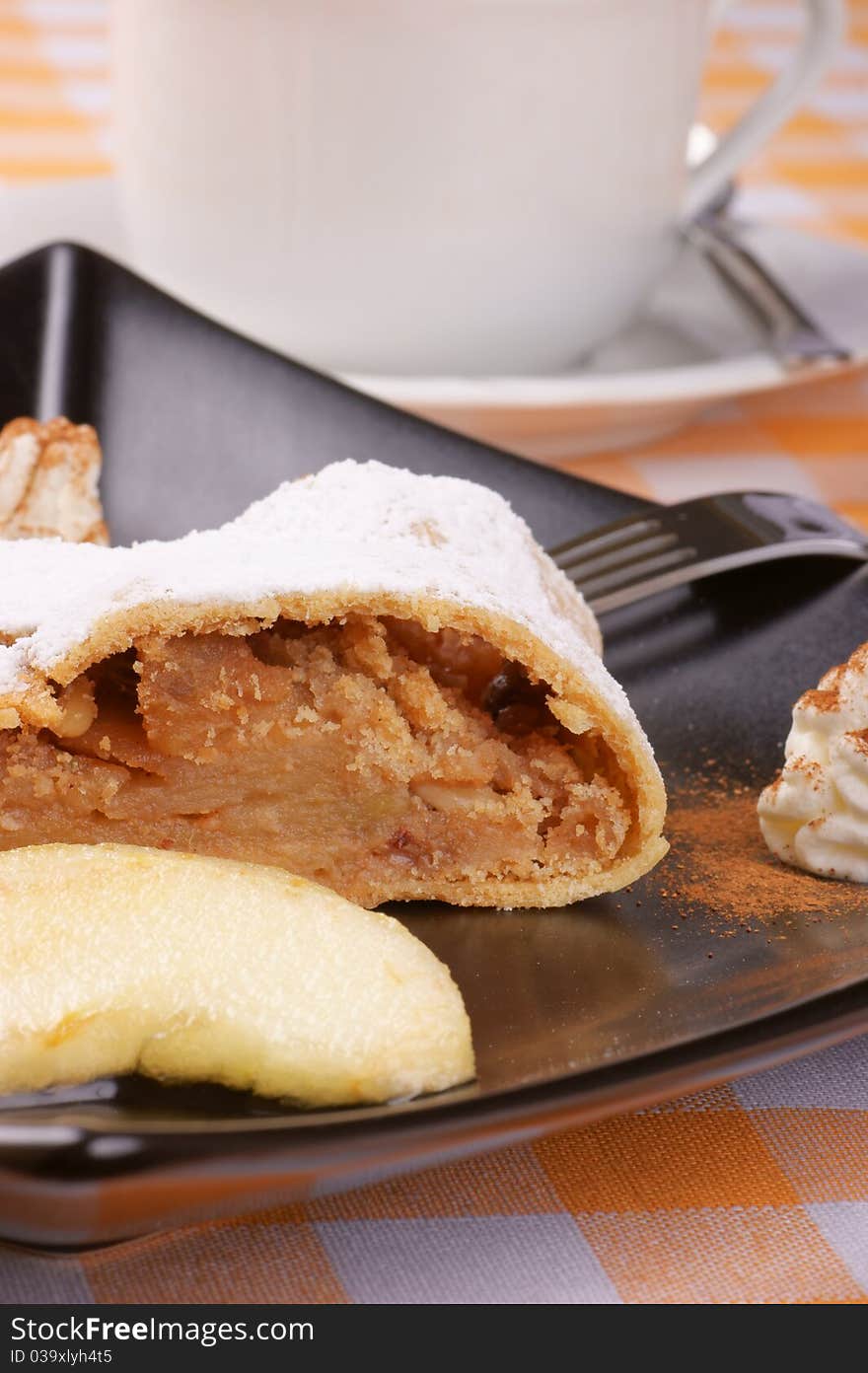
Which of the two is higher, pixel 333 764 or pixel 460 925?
pixel 333 764

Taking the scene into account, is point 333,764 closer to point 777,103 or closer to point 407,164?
point 407,164

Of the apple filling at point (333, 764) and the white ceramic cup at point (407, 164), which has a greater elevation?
the white ceramic cup at point (407, 164)

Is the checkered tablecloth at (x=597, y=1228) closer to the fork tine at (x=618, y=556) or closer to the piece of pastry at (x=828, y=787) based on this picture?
the piece of pastry at (x=828, y=787)

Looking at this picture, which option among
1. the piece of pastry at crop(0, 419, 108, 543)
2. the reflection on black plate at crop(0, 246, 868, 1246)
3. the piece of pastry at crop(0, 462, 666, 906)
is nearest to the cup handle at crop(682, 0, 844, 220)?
the reflection on black plate at crop(0, 246, 868, 1246)

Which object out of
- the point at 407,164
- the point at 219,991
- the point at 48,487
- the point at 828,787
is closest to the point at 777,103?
the point at 407,164

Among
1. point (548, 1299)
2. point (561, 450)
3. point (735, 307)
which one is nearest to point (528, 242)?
point (561, 450)

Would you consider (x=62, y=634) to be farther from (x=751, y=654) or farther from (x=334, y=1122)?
(x=751, y=654)

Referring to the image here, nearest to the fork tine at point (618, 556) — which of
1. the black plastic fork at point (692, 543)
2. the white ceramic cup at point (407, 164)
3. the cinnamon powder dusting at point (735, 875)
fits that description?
the black plastic fork at point (692, 543)
